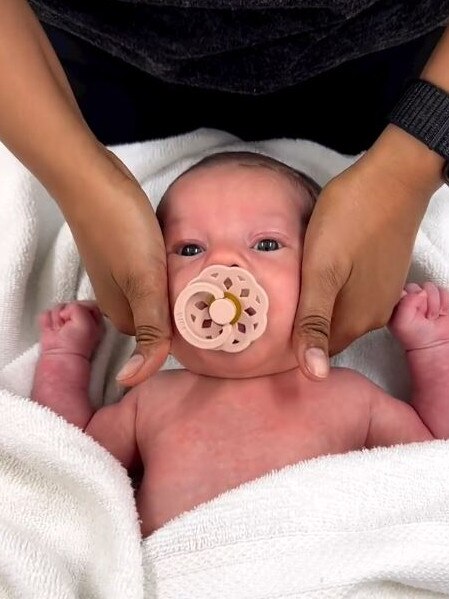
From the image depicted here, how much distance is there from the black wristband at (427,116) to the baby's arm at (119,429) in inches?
18.1

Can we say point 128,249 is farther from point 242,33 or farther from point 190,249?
point 242,33

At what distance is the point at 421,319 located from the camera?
109 cm

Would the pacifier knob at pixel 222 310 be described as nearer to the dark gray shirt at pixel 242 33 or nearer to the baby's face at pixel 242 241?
the baby's face at pixel 242 241

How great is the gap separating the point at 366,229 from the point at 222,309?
0.21m

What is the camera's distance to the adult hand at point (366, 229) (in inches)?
36.6

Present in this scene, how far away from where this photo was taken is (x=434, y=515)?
898 mm

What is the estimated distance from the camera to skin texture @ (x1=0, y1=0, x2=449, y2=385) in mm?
928

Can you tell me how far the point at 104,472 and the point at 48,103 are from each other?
409 millimetres

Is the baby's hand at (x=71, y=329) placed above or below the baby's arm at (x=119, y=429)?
above

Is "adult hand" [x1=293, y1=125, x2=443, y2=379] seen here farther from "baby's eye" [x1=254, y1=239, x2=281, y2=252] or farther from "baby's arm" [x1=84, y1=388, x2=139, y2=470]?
"baby's arm" [x1=84, y1=388, x2=139, y2=470]

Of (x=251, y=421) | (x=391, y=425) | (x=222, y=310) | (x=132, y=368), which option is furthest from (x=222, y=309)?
(x=391, y=425)

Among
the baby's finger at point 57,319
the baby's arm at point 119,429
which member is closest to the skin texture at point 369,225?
the baby's arm at point 119,429

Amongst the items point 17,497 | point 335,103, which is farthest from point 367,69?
point 17,497

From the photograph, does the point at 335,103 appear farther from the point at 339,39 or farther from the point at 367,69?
the point at 339,39
